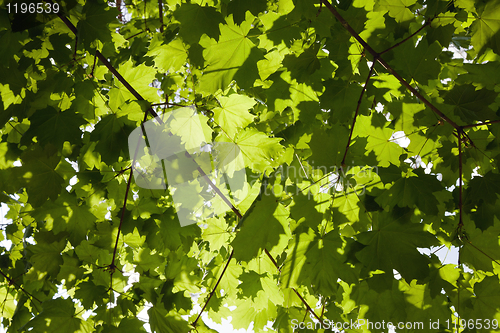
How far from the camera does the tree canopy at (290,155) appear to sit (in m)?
1.29

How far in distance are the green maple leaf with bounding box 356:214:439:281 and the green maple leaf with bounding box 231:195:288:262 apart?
354 mm

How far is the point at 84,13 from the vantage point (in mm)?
1379

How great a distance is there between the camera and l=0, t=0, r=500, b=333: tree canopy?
4.22 feet

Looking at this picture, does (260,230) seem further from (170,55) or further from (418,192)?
(170,55)

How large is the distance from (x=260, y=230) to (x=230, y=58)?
792 mm

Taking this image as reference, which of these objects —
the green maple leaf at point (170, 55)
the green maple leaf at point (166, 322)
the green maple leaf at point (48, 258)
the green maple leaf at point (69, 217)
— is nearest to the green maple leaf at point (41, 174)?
the green maple leaf at point (69, 217)

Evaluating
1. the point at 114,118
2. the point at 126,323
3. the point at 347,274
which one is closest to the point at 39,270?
the point at 126,323

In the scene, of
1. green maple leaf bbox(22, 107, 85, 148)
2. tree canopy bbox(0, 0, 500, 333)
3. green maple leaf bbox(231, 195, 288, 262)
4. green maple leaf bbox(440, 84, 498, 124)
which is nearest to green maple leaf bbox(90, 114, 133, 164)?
tree canopy bbox(0, 0, 500, 333)

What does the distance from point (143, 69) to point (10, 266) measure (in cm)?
247

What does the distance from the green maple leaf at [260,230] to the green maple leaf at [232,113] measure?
50 centimetres

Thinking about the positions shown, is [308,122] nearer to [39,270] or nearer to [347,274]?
[347,274]

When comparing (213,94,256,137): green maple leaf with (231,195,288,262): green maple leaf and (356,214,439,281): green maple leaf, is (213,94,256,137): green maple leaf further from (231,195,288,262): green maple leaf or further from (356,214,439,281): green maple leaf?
(356,214,439,281): green maple leaf

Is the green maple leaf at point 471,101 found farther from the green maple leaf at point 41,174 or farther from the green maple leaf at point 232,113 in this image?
the green maple leaf at point 41,174

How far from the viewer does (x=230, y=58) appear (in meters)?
1.33
